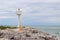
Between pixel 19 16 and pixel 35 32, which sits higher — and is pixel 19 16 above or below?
above

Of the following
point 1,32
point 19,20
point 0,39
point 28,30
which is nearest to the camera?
point 0,39

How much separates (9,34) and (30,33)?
2509mm

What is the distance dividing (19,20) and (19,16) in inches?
15.9

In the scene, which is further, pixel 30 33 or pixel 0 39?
pixel 30 33

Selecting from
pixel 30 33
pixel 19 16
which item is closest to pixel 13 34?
pixel 30 33

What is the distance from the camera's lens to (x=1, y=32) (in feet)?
67.8

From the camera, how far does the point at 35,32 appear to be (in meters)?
23.1

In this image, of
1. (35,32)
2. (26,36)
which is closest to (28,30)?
(35,32)

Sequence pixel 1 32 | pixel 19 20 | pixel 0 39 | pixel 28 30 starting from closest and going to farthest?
pixel 0 39 → pixel 1 32 → pixel 28 30 → pixel 19 20

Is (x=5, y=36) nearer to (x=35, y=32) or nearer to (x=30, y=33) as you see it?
(x=30, y=33)

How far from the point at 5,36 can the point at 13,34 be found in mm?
677

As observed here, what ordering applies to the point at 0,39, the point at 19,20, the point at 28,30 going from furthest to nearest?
the point at 19,20 < the point at 28,30 < the point at 0,39

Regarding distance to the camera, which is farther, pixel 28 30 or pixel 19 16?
pixel 19 16

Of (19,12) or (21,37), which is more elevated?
(19,12)
